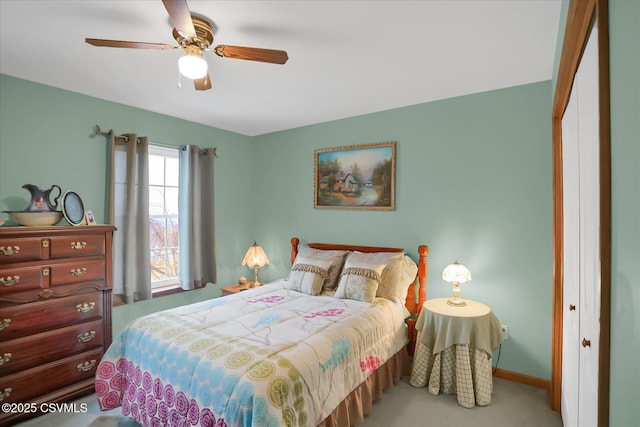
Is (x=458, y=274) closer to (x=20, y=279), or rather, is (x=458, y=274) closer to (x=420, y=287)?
(x=420, y=287)

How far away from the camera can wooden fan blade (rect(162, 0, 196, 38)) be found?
1415 mm

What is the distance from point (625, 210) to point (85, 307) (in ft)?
10.8

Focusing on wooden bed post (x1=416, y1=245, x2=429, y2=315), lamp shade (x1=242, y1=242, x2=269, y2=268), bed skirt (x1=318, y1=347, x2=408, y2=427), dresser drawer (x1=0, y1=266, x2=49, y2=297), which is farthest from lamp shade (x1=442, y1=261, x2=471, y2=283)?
dresser drawer (x1=0, y1=266, x2=49, y2=297)

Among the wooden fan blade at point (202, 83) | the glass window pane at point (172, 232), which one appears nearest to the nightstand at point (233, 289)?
the glass window pane at point (172, 232)

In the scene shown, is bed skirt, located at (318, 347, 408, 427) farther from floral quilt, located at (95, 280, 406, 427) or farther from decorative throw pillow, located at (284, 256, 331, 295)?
decorative throw pillow, located at (284, 256, 331, 295)

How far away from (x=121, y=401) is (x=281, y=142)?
10.4 ft

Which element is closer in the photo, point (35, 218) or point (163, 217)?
point (35, 218)

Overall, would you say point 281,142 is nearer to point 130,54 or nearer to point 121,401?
point 130,54

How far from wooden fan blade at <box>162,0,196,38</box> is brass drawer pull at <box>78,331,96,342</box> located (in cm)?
242

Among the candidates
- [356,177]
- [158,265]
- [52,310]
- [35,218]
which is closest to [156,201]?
[158,265]

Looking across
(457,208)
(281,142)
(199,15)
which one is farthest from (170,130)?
(457,208)

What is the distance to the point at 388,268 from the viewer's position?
10.2ft

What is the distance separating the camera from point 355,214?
3.75m

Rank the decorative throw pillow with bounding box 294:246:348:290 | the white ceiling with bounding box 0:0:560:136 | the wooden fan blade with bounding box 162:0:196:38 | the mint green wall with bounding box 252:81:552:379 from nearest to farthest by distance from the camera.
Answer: the wooden fan blade with bounding box 162:0:196:38 < the white ceiling with bounding box 0:0:560:136 < the mint green wall with bounding box 252:81:552:379 < the decorative throw pillow with bounding box 294:246:348:290
